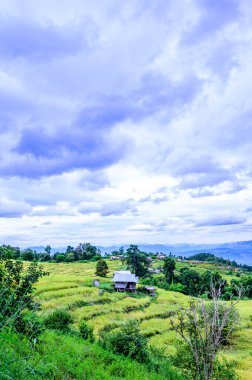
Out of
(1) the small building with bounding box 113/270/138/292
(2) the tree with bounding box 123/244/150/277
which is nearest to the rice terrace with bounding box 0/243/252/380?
(1) the small building with bounding box 113/270/138/292

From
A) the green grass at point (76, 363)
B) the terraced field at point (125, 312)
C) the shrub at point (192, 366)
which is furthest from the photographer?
the terraced field at point (125, 312)

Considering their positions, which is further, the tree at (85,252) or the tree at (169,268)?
the tree at (85,252)

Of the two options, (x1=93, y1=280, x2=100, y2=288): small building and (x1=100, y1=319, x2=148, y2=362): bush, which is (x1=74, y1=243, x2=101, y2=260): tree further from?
(x1=100, y1=319, x2=148, y2=362): bush

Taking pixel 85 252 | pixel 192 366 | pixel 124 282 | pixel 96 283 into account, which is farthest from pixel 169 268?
pixel 192 366

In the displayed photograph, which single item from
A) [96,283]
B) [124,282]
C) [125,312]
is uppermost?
[96,283]

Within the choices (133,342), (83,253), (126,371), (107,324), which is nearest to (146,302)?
(107,324)

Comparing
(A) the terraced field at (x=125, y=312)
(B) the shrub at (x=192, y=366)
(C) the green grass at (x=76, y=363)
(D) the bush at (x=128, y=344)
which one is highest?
(C) the green grass at (x=76, y=363)

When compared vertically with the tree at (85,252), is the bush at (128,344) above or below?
below

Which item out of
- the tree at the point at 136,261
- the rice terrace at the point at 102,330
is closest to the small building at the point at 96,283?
the rice terrace at the point at 102,330

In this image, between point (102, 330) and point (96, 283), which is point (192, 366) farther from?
point (96, 283)

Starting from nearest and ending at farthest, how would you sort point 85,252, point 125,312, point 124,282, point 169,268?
1. point 125,312
2. point 124,282
3. point 169,268
4. point 85,252

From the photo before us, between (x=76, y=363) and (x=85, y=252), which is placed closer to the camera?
(x=76, y=363)

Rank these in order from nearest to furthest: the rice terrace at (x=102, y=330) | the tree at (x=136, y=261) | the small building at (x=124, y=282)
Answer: the rice terrace at (x=102, y=330) → the small building at (x=124, y=282) → the tree at (x=136, y=261)

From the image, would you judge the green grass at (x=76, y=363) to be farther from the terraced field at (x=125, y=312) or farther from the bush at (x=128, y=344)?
the terraced field at (x=125, y=312)
